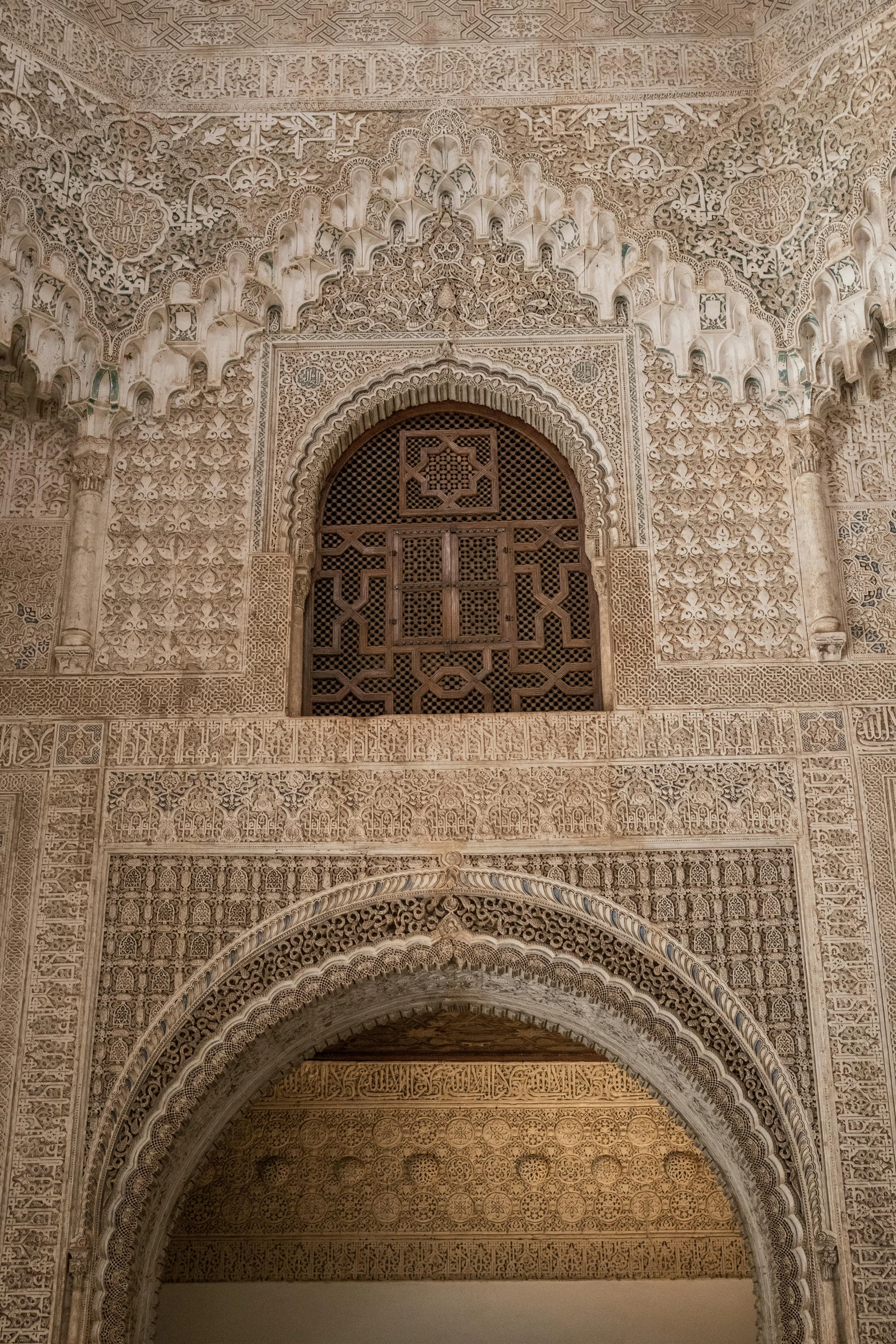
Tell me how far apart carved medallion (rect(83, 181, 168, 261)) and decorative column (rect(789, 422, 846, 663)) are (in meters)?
2.75

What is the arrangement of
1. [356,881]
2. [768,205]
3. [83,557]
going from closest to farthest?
1. [356,881]
2. [83,557]
3. [768,205]

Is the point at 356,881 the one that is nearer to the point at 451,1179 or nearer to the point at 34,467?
the point at 34,467

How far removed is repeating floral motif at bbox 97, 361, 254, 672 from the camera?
5.93 meters

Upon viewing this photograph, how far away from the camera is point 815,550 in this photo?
5895mm

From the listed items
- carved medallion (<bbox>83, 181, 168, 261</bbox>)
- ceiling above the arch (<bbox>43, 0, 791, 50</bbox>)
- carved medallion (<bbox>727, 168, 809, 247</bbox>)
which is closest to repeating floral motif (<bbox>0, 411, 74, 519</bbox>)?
carved medallion (<bbox>83, 181, 168, 261</bbox>)

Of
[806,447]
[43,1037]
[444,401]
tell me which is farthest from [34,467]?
[806,447]

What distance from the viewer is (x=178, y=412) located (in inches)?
249

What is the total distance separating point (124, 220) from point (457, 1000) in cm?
347

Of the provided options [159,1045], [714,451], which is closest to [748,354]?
[714,451]

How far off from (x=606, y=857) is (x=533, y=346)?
2198mm

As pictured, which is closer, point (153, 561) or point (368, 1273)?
point (153, 561)

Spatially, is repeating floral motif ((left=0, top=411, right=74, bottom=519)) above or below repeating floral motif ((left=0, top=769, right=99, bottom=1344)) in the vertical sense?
above

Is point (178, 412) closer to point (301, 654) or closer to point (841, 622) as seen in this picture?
point (301, 654)

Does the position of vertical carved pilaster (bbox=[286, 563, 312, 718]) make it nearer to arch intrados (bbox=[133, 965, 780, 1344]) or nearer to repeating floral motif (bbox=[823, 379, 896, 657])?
arch intrados (bbox=[133, 965, 780, 1344])
